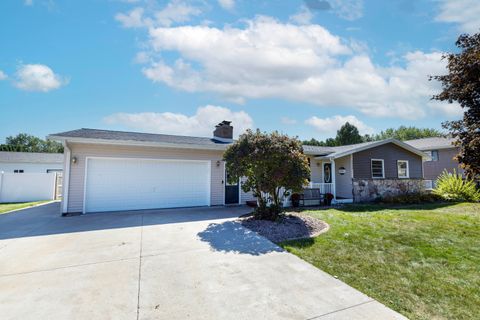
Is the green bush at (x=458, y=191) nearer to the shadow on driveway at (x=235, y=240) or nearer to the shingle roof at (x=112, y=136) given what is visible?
the shadow on driveway at (x=235, y=240)

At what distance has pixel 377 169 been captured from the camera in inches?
538

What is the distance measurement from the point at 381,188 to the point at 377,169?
146cm

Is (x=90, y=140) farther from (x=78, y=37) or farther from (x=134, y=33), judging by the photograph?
(x=134, y=33)

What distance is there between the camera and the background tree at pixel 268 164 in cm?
687

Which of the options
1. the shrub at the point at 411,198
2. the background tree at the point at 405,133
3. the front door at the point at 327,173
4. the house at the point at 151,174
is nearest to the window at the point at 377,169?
the house at the point at 151,174

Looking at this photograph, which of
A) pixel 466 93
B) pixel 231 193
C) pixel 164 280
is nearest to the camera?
pixel 164 280

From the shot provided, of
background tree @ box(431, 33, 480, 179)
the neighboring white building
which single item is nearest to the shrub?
background tree @ box(431, 33, 480, 179)

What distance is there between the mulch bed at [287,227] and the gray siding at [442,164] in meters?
18.5

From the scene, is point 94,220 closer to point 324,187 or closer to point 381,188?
point 324,187

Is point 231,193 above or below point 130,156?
below

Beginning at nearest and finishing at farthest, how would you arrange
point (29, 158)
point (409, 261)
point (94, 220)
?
point (409, 261) < point (94, 220) < point (29, 158)

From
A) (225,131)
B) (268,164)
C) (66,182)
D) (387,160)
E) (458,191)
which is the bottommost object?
(458,191)

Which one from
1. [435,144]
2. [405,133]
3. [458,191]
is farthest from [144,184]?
[405,133]

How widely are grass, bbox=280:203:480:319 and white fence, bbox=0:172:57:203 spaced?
616 inches
